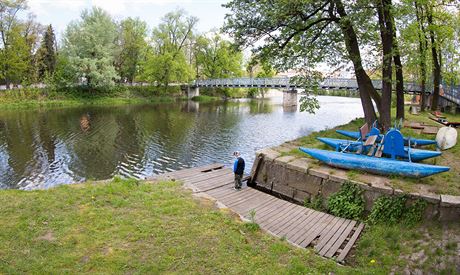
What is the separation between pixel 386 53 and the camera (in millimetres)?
14328

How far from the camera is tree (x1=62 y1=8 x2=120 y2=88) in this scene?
151 ft

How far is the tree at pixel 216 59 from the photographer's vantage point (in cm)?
6288

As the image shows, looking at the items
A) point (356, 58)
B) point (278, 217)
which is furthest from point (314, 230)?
point (356, 58)

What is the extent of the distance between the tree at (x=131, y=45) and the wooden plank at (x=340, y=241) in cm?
5562

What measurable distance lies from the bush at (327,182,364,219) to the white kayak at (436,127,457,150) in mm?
5629

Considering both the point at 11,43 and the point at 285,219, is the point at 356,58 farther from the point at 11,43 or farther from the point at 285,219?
the point at 11,43

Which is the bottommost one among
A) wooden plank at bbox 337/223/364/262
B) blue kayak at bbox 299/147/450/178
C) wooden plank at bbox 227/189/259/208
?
wooden plank at bbox 337/223/364/262

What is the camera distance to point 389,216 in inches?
326

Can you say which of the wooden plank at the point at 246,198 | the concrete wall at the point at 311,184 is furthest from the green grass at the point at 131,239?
the concrete wall at the point at 311,184

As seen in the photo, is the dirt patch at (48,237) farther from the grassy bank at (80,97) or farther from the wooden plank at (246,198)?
the grassy bank at (80,97)

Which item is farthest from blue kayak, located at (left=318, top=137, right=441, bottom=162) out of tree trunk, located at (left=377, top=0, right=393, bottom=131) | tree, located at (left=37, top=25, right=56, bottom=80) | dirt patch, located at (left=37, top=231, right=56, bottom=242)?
tree, located at (left=37, top=25, right=56, bottom=80)

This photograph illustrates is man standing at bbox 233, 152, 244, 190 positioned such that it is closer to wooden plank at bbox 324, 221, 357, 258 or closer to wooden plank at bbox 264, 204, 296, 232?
wooden plank at bbox 264, 204, 296, 232

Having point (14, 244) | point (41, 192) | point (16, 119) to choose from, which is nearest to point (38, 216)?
point (14, 244)

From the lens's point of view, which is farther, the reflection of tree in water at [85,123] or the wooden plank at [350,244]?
the reflection of tree in water at [85,123]
